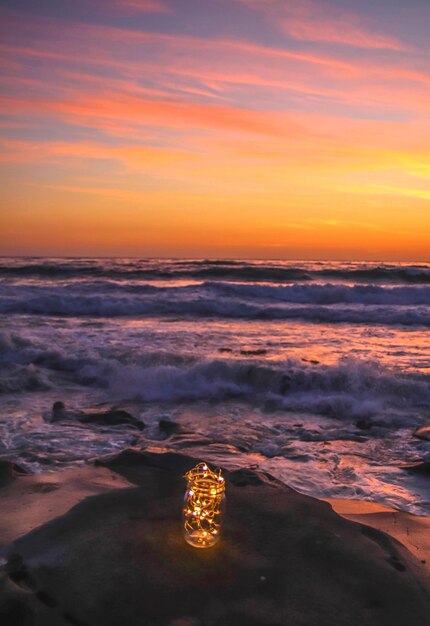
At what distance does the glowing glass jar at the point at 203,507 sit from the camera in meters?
2.78

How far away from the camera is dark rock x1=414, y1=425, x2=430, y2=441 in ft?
19.5

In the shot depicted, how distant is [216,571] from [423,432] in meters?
4.03

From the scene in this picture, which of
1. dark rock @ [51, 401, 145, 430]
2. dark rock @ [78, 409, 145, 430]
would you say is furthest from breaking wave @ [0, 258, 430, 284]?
dark rock @ [78, 409, 145, 430]

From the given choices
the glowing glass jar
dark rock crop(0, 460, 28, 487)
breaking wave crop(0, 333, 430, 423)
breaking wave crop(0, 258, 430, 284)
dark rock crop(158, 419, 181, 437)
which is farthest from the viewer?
breaking wave crop(0, 258, 430, 284)

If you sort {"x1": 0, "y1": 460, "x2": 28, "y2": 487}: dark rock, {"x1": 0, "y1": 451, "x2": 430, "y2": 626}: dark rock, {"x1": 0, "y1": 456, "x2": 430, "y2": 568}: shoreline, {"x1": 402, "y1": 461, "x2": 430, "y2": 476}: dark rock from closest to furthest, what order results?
{"x1": 0, "y1": 451, "x2": 430, "y2": 626}: dark rock < {"x1": 0, "y1": 456, "x2": 430, "y2": 568}: shoreline < {"x1": 0, "y1": 460, "x2": 28, "y2": 487}: dark rock < {"x1": 402, "y1": 461, "x2": 430, "y2": 476}: dark rock

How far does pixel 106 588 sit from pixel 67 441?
304 cm

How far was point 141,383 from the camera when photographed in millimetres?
8047

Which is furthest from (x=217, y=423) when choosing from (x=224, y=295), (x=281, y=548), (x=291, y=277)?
(x=291, y=277)

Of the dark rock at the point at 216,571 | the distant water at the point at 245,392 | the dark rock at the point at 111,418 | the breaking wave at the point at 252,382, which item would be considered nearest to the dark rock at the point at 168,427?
the distant water at the point at 245,392

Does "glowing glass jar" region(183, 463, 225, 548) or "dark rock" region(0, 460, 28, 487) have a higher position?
"glowing glass jar" region(183, 463, 225, 548)

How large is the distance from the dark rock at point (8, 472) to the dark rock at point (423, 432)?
405cm

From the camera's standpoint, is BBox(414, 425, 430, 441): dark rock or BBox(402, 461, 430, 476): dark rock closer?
BBox(402, 461, 430, 476): dark rock

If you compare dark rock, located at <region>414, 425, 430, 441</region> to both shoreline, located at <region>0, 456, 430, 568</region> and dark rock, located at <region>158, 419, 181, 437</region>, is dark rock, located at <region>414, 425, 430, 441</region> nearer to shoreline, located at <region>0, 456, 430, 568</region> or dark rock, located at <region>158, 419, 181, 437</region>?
shoreline, located at <region>0, 456, 430, 568</region>

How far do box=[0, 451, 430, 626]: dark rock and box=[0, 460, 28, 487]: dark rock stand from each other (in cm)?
84
